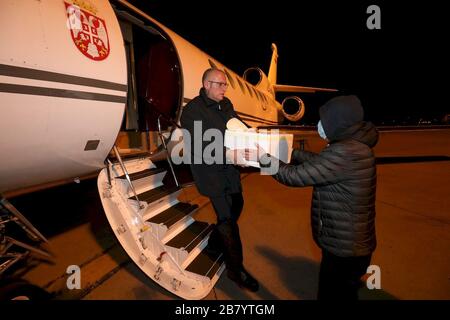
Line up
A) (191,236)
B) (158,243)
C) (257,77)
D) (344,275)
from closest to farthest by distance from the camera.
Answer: (344,275) < (158,243) < (191,236) < (257,77)

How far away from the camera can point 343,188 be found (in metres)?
1.88

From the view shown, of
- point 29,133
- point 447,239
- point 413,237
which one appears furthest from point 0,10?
point 447,239

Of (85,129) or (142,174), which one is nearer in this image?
(85,129)

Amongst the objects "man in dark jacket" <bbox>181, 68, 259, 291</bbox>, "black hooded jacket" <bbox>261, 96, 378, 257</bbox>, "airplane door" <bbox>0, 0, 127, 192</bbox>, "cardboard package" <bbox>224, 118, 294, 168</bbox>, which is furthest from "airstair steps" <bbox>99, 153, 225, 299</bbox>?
"black hooded jacket" <bbox>261, 96, 378, 257</bbox>

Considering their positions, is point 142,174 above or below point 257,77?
below

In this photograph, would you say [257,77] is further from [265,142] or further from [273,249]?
[265,142]

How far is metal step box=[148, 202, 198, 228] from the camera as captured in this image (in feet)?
10.2

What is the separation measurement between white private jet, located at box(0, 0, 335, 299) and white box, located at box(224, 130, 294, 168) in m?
1.35

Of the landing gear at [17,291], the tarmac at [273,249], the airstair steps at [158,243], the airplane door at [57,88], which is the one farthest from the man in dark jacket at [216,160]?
the landing gear at [17,291]

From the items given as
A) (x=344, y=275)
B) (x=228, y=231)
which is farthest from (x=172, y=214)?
(x=344, y=275)

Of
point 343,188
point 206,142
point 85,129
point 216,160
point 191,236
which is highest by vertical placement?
point 85,129

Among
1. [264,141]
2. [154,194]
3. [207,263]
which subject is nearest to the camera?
[264,141]

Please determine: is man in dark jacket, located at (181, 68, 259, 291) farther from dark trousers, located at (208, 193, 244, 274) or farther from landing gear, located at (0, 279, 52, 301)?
landing gear, located at (0, 279, 52, 301)

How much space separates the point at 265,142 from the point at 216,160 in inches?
26.8
